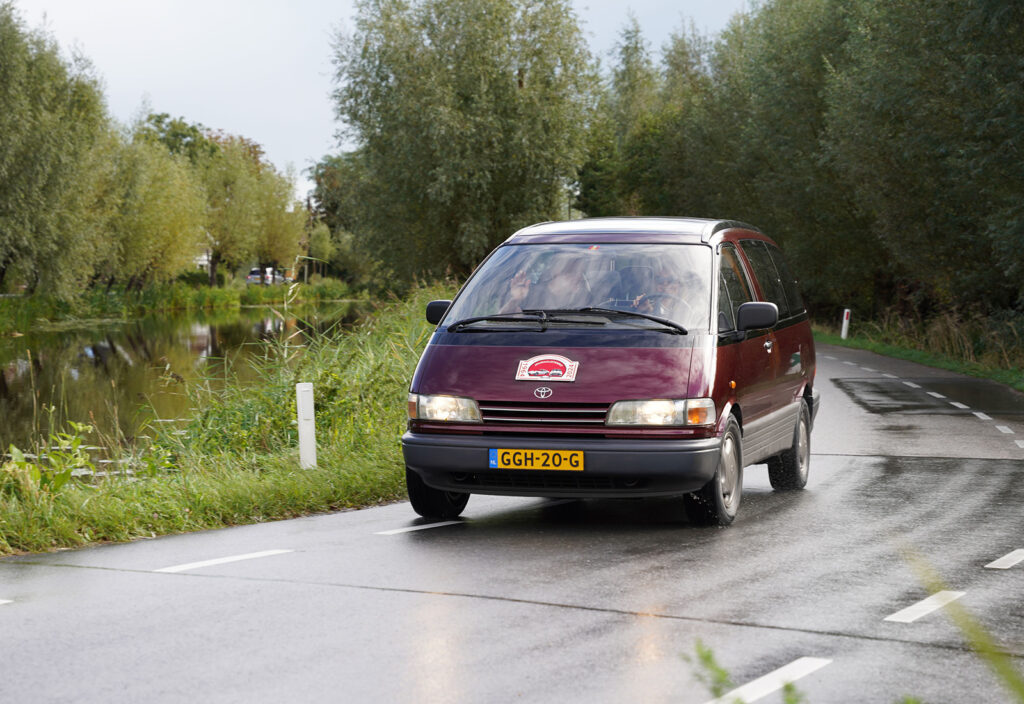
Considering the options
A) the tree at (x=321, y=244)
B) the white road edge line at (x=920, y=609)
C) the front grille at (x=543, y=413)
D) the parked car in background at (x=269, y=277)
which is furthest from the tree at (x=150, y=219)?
the white road edge line at (x=920, y=609)

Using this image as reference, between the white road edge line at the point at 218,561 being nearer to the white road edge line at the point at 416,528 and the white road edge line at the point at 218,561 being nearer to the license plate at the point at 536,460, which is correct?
the white road edge line at the point at 416,528

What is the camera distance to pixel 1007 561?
24.5 ft

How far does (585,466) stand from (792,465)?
321cm

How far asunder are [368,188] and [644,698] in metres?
44.2

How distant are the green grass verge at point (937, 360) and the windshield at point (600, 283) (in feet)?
46.6

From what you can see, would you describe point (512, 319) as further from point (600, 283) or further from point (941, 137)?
point (941, 137)

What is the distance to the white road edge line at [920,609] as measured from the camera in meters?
6.00

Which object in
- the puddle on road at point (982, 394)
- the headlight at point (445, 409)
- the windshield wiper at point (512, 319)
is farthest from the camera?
the puddle on road at point (982, 394)

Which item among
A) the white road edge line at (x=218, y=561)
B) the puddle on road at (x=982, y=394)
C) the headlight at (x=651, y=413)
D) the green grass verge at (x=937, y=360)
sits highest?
the headlight at (x=651, y=413)

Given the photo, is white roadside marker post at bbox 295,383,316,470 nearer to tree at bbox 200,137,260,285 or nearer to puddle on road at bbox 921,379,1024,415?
puddle on road at bbox 921,379,1024,415

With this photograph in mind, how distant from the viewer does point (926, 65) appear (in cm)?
2598

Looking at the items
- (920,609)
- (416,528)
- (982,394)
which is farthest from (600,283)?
(982,394)

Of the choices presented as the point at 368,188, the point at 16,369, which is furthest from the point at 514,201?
the point at 16,369

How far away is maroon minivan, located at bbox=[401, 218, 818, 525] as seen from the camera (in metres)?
8.00
